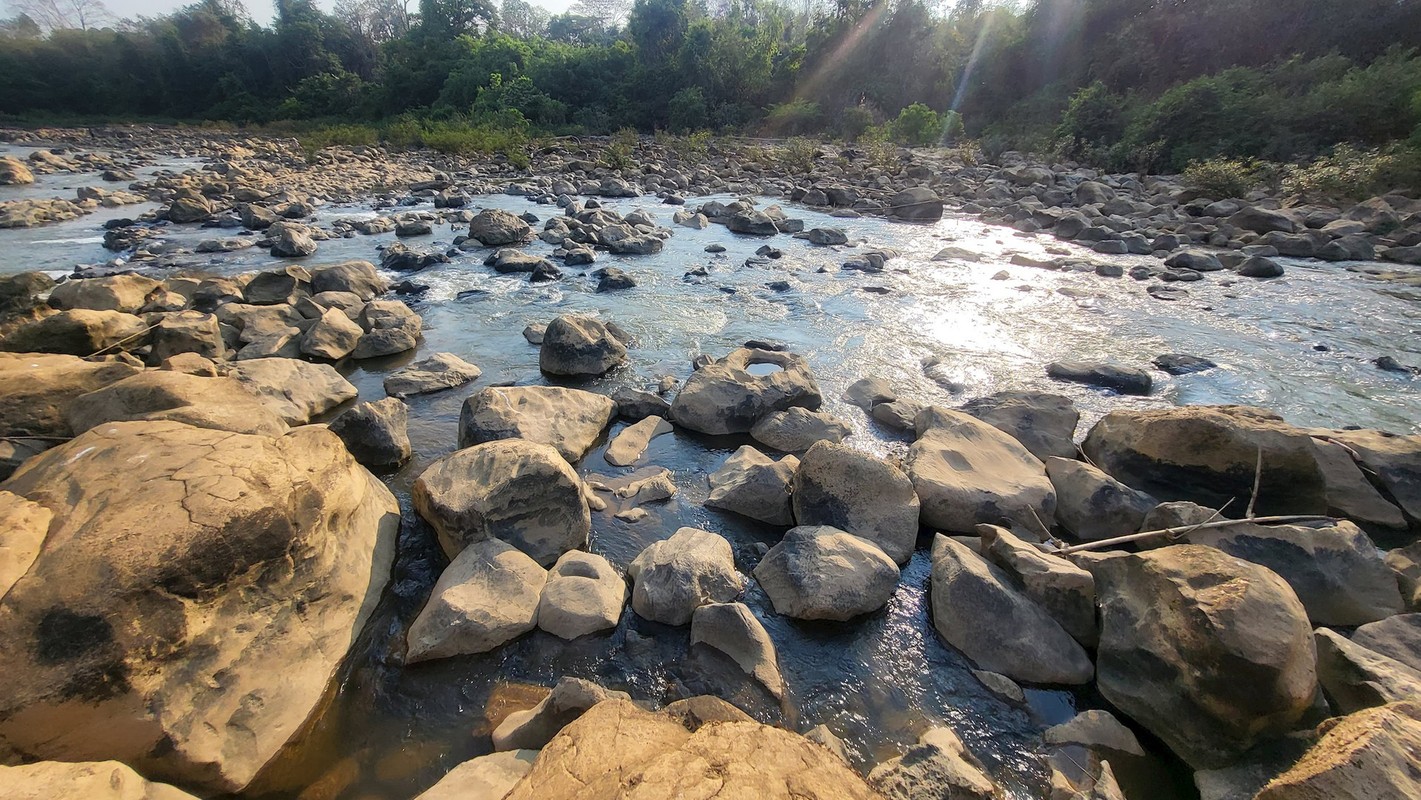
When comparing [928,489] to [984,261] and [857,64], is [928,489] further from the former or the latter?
[857,64]

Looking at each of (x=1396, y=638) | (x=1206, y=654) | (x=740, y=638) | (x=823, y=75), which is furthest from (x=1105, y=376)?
(x=823, y=75)

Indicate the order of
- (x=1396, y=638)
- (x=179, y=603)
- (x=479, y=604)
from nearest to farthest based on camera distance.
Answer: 1. (x=179, y=603)
2. (x=1396, y=638)
3. (x=479, y=604)

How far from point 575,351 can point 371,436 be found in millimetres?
2179

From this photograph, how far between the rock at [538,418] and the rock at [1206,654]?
352cm

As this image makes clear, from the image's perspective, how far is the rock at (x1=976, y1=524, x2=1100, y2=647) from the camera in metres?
3.12

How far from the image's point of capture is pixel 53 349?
5199 mm

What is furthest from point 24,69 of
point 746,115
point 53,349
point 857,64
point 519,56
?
point 53,349

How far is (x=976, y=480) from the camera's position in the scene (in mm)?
4152

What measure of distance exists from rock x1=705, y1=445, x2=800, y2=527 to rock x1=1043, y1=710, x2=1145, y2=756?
1.84 metres

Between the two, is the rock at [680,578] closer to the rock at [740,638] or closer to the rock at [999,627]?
the rock at [740,638]

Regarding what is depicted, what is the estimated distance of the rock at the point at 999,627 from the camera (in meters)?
2.99

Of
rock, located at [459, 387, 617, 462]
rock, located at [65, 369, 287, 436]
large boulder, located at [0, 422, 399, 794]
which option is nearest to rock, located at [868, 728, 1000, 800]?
large boulder, located at [0, 422, 399, 794]

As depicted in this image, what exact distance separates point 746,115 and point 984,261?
97.6ft

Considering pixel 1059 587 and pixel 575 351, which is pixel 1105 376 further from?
pixel 575 351
